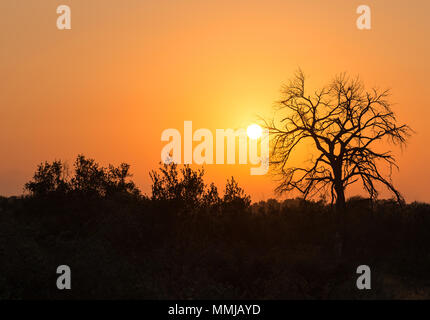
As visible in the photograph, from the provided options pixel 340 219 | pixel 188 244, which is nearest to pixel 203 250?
pixel 188 244

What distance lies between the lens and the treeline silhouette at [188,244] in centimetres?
2753

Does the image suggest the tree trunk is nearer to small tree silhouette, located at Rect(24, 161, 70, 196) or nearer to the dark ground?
the dark ground

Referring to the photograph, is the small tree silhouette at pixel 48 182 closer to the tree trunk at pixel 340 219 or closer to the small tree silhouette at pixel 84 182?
the small tree silhouette at pixel 84 182

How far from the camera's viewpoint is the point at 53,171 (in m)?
48.8

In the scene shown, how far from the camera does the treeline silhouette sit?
1084 inches

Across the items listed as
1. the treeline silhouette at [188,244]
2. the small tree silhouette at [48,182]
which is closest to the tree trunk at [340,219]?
the treeline silhouette at [188,244]

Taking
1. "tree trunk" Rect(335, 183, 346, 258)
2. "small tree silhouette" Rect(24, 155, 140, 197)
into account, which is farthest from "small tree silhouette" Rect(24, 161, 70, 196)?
"tree trunk" Rect(335, 183, 346, 258)

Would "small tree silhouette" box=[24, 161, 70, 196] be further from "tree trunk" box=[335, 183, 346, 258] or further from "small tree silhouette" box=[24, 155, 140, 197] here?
"tree trunk" box=[335, 183, 346, 258]

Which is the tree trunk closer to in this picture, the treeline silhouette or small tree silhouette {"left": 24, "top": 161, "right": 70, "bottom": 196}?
the treeline silhouette

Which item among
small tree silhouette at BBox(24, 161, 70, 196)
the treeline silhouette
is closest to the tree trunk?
the treeline silhouette

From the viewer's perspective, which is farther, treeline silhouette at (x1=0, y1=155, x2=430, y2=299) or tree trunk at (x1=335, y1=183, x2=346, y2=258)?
tree trunk at (x1=335, y1=183, x2=346, y2=258)
